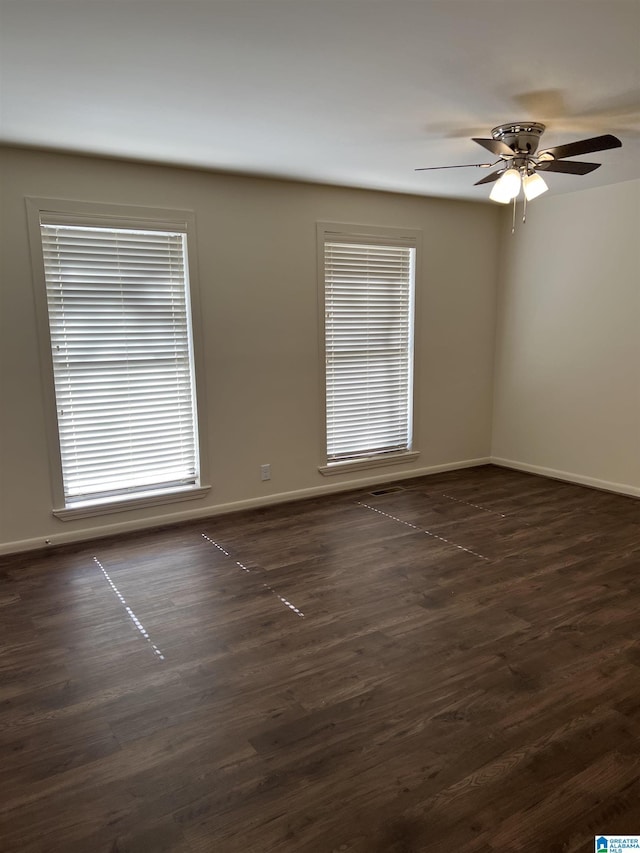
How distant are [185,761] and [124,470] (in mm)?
2555

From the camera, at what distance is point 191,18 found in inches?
80.7

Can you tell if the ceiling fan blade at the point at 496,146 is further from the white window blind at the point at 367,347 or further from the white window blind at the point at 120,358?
the white window blind at the point at 120,358

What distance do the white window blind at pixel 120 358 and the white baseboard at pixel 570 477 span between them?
3399mm

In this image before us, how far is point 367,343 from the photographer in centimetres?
520

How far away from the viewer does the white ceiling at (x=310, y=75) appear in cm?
205

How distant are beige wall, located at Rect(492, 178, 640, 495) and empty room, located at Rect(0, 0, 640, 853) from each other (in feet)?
0.09

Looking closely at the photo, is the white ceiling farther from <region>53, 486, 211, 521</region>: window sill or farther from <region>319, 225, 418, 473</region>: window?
<region>53, 486, 211, 521</region>: window sill

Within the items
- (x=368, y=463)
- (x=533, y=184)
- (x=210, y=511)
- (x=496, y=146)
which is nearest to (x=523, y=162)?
(x=533, y=184)

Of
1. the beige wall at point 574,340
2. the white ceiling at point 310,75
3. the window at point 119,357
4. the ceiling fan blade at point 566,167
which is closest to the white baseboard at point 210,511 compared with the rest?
the window at point 119,357

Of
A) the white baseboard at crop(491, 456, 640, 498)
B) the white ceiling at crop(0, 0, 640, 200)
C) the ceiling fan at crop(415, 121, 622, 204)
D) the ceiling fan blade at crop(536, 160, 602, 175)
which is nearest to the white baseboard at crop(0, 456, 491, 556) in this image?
the white baseboard at crop(491, 456, 640, 498)

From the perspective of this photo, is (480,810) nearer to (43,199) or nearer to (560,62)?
(560,62)

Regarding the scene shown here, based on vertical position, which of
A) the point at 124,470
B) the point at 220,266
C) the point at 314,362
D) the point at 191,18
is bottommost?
the point at 124,470

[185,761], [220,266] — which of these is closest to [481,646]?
[185,761]

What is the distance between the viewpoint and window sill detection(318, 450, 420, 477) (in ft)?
16.8
